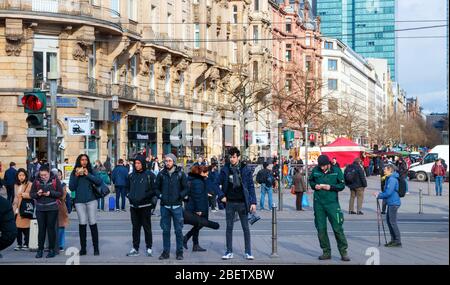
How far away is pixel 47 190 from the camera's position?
13.3 m

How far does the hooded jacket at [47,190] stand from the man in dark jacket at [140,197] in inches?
52.0

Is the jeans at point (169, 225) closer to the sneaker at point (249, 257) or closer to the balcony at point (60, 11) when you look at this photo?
the sneaker at point (249, 257)

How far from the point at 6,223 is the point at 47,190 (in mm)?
6819

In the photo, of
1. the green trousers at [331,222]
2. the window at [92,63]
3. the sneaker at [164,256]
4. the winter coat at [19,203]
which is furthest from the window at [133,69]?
the green trousers at [331,222]

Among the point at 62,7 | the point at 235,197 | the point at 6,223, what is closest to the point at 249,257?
→ the point at 235,197

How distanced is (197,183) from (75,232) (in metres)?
5.65

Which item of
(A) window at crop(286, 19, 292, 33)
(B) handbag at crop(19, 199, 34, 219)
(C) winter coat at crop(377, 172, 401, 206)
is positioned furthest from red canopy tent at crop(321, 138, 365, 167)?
(A) window at crop(286, 19, 292, 33)

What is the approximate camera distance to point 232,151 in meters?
13.1

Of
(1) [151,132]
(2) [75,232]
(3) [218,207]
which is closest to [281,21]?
(1) [151,132]

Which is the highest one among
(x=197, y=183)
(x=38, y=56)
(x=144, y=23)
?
(x=144, y=23)

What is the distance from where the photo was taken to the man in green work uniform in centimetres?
1248

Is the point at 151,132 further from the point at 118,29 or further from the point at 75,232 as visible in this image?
the point at 75,232

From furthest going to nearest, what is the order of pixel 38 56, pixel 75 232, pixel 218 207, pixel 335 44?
pixel 335 44 → pixel 38 56 → pixel 218 207 → pixel 75 232

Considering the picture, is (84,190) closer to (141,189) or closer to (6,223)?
(141,189)
